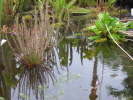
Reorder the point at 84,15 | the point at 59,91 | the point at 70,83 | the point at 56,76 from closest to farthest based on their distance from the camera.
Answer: the point at 59,91 → the point at 70,83 → the point at 56,76 → the point at 84,15

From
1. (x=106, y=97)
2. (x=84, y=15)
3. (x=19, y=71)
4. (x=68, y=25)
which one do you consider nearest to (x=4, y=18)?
(x=68, y=25)

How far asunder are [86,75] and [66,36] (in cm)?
218

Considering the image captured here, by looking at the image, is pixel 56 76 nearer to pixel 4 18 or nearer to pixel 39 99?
pixel 39 99

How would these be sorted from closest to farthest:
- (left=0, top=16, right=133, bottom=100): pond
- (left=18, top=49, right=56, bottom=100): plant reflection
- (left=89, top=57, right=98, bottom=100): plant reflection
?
1. (left=89, top=57, right=98, bottom=100): plant reflection
2. (left=0, top=16, right=133, bottom=100): pond
3. (left=18, top=49, right=56, bottom=100): plant reflection

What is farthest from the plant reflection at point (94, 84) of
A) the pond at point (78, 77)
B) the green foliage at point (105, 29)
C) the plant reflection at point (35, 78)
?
the green foliage at point (105, 29)

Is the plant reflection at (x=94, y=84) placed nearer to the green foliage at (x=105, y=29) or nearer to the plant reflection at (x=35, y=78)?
the plant reflection at (x=35, y=78)

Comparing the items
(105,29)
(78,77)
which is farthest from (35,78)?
(105,29)

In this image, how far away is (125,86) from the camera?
9.86 ft

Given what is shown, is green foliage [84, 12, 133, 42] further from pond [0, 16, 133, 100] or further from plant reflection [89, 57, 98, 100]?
plant reflection [89, 57, 98, 100]

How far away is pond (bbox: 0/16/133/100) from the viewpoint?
2.76m

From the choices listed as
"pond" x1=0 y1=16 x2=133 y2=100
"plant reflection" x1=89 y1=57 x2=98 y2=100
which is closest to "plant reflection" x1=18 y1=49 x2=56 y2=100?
"pond" x1=0 y1=16 x2=133 y2=100

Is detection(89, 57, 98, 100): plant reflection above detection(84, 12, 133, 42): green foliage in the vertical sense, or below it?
below

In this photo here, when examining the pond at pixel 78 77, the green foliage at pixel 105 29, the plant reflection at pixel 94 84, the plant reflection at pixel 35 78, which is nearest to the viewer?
the plant reflection at pixel 94 84

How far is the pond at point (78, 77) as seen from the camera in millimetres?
2762
